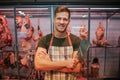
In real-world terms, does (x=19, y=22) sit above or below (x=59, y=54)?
above

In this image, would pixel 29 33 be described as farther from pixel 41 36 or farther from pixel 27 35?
pixel 41 36

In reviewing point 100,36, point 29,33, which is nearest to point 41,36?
point 29,33

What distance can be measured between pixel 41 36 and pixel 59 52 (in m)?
0.86

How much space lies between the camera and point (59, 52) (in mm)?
933

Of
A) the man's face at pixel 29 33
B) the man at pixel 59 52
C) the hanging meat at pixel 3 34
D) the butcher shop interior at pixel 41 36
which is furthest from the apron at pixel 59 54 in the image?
the hanging meat at pixel 3 34

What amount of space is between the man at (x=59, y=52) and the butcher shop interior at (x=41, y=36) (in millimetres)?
524

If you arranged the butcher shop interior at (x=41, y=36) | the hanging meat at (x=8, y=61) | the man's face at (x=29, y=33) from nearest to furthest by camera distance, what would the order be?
the butcher shop interior at (x=41, y=36) < the man's face at (x=29, y=33) < the hanging meat at (x=8, y=61)

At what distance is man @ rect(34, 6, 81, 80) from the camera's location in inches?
35.8

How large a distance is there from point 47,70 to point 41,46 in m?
0.15

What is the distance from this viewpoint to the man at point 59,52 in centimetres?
91

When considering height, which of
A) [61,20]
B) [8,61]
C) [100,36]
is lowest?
[8,61]

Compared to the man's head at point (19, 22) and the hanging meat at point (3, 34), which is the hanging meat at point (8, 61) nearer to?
the hanging meat at point (3, 34)

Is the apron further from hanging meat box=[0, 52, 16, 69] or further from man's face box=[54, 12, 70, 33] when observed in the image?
hanging meat box=[0, 52, 16, 69]

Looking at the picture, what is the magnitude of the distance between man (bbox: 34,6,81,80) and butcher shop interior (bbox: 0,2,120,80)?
52cm
